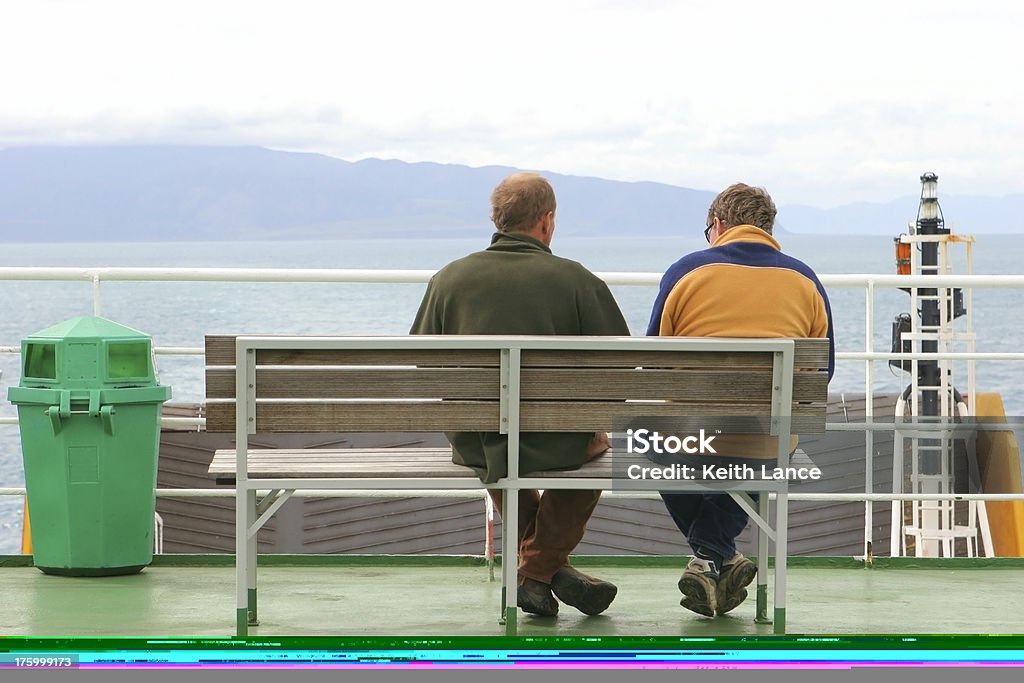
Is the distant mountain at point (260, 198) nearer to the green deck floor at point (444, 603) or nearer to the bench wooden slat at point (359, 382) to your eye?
the green deck floor at point (444, 603)

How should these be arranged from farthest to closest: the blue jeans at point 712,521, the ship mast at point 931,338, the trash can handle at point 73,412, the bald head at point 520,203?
the ship mast at point 931,338 < the trash can handle at point 73,412 < the blue jeans at point 712,521 < the bald head at point 520,203

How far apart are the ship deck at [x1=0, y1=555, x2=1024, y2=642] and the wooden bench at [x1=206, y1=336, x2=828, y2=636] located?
350mm

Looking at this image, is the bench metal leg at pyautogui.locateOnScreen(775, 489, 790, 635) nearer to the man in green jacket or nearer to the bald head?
the man in green jacket

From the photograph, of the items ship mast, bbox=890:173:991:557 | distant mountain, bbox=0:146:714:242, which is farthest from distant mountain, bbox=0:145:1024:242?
ship mast, bbox=890:173:991:557

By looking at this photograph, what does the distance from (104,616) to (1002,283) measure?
3336mm

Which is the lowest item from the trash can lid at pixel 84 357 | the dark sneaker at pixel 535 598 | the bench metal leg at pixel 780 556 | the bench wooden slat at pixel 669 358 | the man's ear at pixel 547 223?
the dark sneaker at pixel 535 598

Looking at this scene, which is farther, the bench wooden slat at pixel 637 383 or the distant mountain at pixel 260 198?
the distant mountain at pixel 260 198

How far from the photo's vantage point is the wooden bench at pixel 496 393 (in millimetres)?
3877

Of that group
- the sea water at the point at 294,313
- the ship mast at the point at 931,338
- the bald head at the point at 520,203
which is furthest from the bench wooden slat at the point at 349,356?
the sea water at the point at 294,313

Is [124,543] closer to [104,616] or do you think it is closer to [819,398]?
[104,616]

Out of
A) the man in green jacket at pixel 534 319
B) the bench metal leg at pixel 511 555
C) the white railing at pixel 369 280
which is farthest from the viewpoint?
the white railing at pixel 369 280

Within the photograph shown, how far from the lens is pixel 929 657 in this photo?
13.2 ft

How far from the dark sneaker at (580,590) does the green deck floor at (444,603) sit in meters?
0.07

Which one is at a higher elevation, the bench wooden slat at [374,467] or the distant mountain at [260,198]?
the distant mountain at [260,198]
